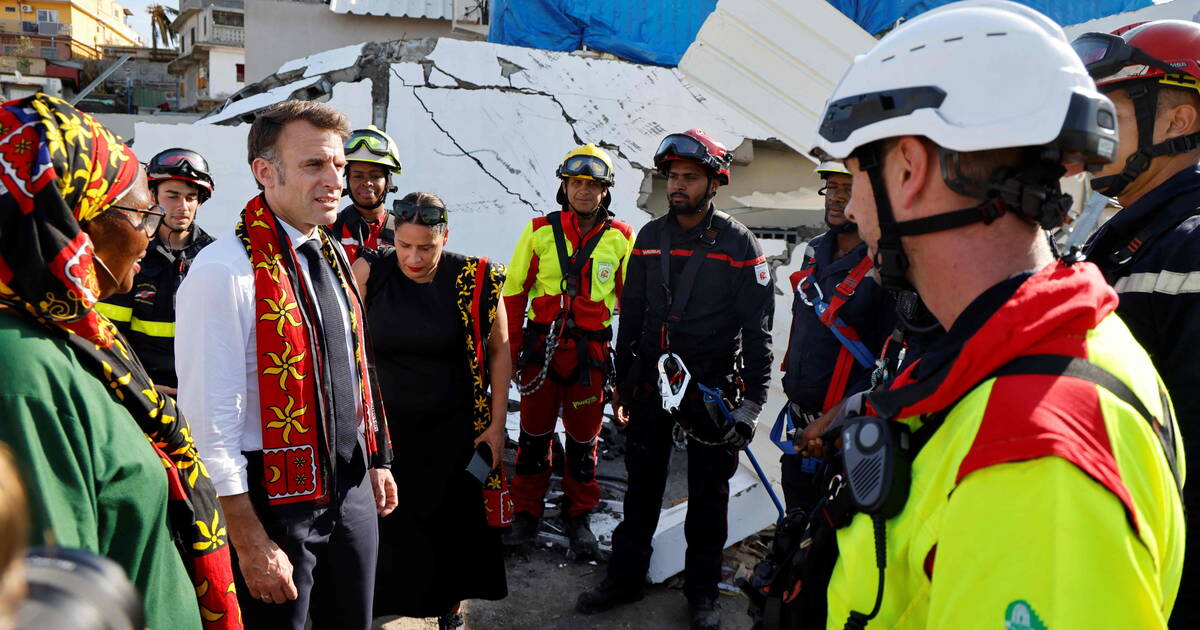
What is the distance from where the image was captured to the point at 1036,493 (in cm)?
89

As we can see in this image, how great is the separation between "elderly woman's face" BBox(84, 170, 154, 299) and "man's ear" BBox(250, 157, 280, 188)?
2.24 feet

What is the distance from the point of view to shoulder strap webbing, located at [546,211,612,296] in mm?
4816

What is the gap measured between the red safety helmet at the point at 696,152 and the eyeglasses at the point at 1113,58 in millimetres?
1931

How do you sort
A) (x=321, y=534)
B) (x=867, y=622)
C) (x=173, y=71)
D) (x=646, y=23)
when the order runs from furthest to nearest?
(x=173, y=71), (x=646, y=23), (x=321, y=534), (x=867, y=622)

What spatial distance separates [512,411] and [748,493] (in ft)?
7.03

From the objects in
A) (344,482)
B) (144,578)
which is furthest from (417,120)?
(144,578)

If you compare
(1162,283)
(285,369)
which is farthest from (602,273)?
(1162,283)

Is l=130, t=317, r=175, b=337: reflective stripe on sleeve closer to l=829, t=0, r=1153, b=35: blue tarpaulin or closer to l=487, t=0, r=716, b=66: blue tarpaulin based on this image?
l=487, t=0, r=716, b=66: blue tarpaulin

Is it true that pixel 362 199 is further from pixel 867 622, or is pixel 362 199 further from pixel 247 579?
pixel 867 622

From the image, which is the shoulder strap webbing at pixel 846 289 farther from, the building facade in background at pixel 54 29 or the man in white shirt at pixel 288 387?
the building facade in background at pixel 54 29

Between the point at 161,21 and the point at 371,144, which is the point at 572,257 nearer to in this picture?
the point at 371,144

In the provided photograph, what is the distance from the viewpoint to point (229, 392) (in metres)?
2.10

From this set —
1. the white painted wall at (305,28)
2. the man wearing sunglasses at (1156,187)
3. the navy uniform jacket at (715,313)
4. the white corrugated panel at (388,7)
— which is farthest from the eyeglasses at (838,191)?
the white painted wall at (305,28)

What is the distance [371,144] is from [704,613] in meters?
3.25
